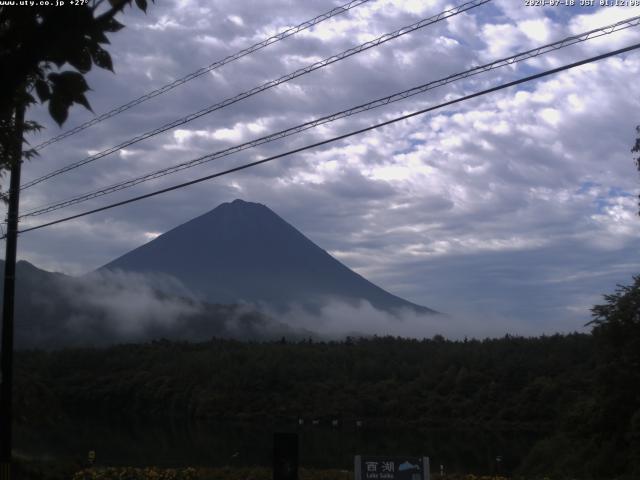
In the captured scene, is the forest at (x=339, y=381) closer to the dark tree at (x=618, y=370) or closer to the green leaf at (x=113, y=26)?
the dark tree at (x=618, y=370)

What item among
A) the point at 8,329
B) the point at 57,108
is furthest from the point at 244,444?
the point at 57,108

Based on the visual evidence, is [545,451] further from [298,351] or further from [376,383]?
[298,351]

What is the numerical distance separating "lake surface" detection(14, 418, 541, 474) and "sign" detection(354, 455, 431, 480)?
13593 millimetres

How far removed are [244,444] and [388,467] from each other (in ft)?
114

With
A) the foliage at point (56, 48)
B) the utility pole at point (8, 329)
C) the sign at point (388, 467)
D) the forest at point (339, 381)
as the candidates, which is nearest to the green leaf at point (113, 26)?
the foliage at point (56, 48)

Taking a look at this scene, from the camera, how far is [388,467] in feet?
38.7

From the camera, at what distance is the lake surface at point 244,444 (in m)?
31.3

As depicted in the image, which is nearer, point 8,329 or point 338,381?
point 8,329

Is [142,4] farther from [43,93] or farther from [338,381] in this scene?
[338,381]

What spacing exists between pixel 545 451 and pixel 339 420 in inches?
1689

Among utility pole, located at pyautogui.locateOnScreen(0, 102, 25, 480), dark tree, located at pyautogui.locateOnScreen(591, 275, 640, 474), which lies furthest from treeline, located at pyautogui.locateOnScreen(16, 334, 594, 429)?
utility pole, located at pyautogui.locateOnScreen(0, 102, 25, 480)

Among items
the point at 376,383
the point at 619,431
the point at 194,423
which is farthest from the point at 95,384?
the point at 619,431

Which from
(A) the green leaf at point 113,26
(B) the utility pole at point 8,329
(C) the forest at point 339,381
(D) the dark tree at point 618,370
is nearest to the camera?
(A) the green leaf at point 113,26

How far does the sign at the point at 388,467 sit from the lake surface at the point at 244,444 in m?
13.6
